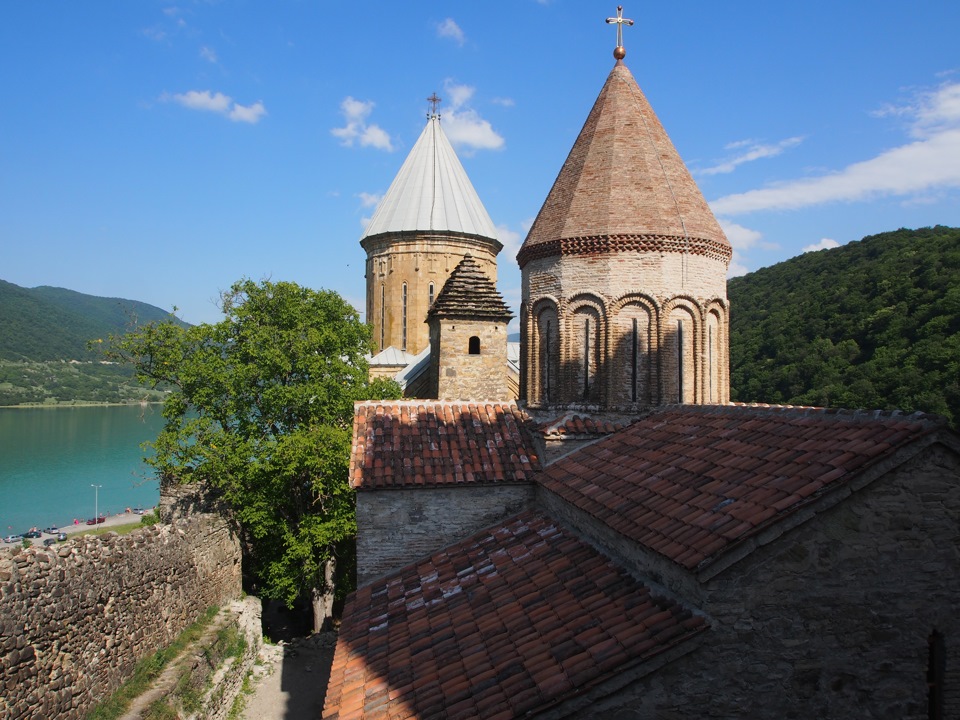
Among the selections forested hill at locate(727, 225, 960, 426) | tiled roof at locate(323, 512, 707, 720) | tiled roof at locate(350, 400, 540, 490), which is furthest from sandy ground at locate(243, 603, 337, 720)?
forested hill at locate(727, 225, 960, 426)

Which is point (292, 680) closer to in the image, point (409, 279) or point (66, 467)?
point (409, 279)

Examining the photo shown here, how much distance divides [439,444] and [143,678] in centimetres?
469

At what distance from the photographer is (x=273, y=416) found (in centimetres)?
1337

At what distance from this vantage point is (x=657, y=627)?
12.5ft

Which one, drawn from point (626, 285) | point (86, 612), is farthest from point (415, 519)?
point (626, 285)

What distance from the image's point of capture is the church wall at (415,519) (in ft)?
23.6

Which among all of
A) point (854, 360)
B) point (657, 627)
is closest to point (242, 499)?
point (657, 627)

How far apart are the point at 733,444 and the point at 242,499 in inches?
388

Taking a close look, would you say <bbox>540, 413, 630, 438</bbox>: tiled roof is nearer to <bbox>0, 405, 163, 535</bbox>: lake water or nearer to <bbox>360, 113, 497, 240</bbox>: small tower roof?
<bbox>360, 113, 497, 240</bbox>: small tower roof

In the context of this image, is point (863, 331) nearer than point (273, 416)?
No

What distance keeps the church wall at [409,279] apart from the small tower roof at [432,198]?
402 millimetres

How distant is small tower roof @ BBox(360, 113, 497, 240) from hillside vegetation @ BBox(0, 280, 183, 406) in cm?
6113

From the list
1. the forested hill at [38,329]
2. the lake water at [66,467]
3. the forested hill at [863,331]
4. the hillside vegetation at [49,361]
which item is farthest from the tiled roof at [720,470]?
the forested hill at [38,329]

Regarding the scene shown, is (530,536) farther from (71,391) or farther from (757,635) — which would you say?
(71,391)
